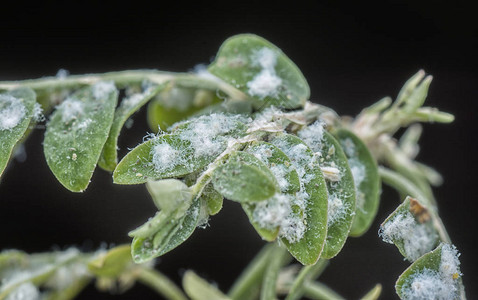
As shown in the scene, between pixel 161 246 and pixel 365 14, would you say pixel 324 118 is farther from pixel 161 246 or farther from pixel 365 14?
pixel 365 14

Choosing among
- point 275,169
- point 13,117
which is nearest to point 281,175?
point 275,169

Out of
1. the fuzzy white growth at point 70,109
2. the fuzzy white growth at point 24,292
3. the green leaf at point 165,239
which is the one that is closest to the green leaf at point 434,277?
the green leaf at point 165,239

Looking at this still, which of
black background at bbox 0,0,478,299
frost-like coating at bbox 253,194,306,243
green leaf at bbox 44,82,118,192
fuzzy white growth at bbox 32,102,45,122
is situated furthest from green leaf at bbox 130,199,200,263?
black background at bbox 0,0,478,299

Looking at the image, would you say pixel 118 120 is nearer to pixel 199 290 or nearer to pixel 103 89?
pixel 103 89

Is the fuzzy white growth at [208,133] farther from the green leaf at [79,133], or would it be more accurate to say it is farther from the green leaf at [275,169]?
the green leaf at [79,133]

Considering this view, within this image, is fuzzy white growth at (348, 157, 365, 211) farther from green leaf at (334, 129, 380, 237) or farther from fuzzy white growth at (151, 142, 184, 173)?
fuzzy white growth at (151, 142, 184, 173)
